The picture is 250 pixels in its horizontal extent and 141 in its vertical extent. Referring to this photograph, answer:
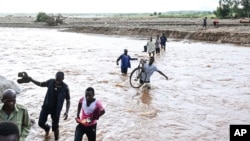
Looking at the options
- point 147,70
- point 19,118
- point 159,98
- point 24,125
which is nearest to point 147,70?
point 147,70

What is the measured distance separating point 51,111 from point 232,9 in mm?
69144

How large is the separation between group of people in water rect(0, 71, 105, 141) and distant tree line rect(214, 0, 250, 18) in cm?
6803

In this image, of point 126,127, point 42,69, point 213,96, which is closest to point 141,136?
point 126,127

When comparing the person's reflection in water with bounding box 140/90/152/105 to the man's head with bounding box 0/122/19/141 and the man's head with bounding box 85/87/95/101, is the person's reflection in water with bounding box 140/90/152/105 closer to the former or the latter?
the man's head with bounding box 85/87/95/101

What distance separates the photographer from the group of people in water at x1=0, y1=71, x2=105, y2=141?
335 cm

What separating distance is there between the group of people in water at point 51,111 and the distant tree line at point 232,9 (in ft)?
223

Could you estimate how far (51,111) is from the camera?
8234 millimetres

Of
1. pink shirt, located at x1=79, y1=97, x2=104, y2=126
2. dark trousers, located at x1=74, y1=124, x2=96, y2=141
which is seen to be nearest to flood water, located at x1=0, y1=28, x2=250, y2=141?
dark trousers, located at x1=74, y1=124, x2=96, y2=141

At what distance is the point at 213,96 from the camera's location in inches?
554

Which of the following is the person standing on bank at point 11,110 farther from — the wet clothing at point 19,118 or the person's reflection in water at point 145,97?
the person's reflection in water at point 145,97

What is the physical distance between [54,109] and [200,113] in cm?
515

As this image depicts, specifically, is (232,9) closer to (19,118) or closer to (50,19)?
(50,19)

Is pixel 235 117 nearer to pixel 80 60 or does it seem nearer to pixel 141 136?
pixel 141 136

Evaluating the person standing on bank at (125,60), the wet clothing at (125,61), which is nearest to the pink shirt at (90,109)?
the person standing on bank at (125,60)
